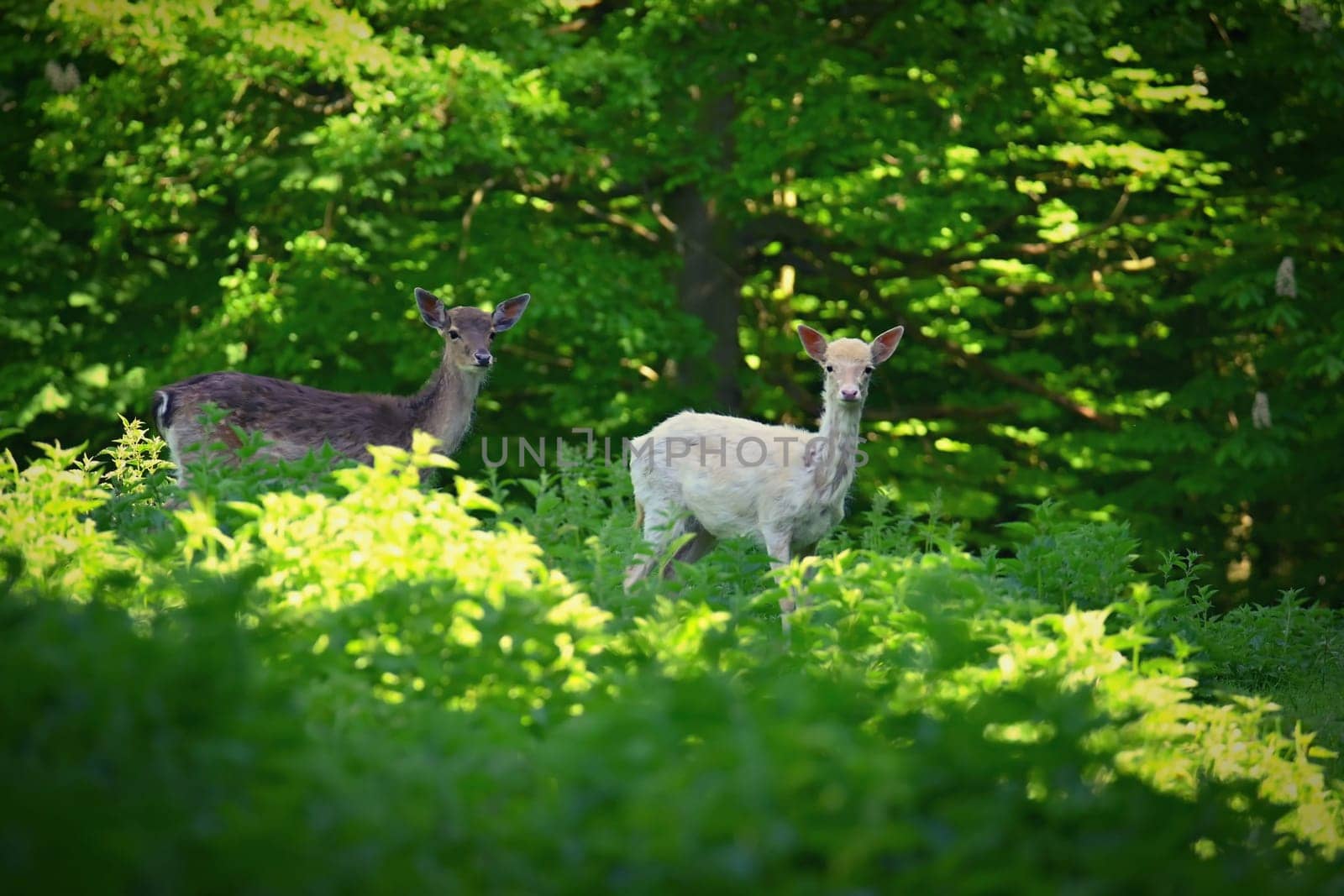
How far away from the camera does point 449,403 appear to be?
11.2 meters

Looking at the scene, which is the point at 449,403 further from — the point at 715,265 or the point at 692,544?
the point at 715,265

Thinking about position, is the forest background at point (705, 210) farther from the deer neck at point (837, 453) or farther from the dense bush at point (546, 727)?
the dense bush at point (546, 727)

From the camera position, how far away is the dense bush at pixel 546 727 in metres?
3.03

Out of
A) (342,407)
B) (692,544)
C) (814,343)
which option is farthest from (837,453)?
(342,407)

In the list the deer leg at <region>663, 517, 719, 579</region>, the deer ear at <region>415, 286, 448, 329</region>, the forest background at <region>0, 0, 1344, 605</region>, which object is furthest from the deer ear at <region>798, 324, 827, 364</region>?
the forest background at <region>0, 0, 1344, 605</region>

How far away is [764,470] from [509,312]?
10.9 ft

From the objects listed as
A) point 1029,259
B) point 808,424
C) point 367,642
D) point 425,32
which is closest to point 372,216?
point 425,32

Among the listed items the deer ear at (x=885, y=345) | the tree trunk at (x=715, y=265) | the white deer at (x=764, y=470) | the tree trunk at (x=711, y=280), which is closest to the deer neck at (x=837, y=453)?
the white deer at (x=764, y=470)

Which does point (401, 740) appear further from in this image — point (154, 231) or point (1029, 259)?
point (1029, 259)

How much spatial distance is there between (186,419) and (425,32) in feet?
26.7

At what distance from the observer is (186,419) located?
10359mm

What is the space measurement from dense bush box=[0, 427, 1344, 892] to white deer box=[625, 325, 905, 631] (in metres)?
2.35

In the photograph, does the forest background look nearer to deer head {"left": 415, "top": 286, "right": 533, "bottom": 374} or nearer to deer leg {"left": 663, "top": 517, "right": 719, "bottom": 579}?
deer head {"left": 415, "top": 286, "right": 533, "bottom": 374}

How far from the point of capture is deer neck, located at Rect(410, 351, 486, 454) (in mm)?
11086
